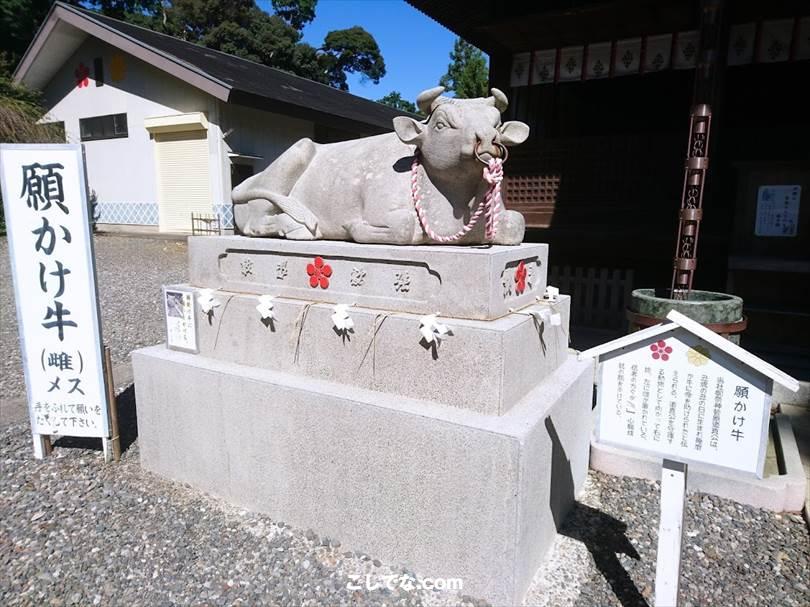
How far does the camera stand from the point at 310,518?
2895 mm

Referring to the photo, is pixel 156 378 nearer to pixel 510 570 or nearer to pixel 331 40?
pixel 510 570

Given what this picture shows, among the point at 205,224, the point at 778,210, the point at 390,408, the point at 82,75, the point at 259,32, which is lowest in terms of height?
the point at 390,408

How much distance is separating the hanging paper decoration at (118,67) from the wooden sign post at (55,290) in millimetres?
13388

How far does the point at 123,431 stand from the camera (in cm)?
418

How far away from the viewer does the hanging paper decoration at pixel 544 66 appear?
727cm

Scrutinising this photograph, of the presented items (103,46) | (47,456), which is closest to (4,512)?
(47,456)

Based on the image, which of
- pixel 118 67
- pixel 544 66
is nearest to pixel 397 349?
pixel 544 66

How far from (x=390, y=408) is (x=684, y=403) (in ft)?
4.12

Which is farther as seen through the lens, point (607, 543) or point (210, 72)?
point (210, 72)

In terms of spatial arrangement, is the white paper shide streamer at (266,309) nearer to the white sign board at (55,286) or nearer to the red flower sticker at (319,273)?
the red flower sticker at (319,273)

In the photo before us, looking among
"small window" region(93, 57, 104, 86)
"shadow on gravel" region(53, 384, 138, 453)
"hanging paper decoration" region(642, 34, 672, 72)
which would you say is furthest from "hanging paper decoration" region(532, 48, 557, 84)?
"small window" region(93, 57, 104, 86)

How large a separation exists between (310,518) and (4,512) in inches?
71.2

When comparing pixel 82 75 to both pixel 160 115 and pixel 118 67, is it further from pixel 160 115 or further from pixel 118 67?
pixel 160 115

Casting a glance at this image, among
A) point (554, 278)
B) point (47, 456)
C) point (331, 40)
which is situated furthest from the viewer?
point (331, 40)
